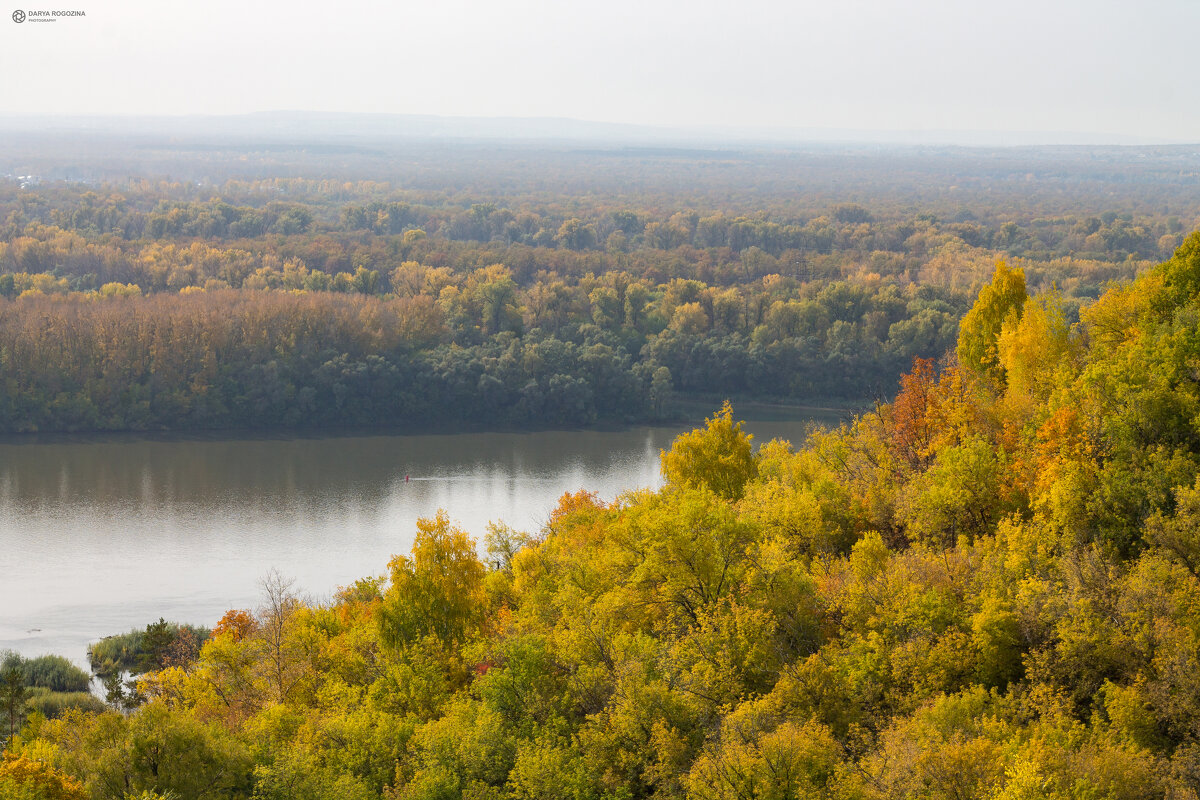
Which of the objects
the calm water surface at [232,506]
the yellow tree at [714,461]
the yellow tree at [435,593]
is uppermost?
the yellow tree at [714,461]

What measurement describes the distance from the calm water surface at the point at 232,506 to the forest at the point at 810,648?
10600 mm

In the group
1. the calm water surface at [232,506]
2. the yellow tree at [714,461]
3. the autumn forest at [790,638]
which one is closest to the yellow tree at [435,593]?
the autumn forest at [790,638]

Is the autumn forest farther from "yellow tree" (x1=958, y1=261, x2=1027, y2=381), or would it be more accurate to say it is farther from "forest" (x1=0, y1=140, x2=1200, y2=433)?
"forest" (x1=0, y1=140, x2=1200, y2=433)

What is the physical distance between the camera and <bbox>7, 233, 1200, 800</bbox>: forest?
59.2 feet

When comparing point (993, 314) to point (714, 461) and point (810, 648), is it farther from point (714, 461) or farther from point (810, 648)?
point (810, 648)

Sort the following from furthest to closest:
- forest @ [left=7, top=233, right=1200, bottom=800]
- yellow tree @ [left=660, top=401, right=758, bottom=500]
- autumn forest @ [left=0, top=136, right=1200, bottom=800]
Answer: yellow tree @ [left=660, top=401, right=758, bottom=500] < autumn forest @ [left=0, top=136, right=1200, bottom=800] < forest @ [left=7, top=233, right=1200, bottom=800]

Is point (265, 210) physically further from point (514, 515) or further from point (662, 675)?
point (662, 675)

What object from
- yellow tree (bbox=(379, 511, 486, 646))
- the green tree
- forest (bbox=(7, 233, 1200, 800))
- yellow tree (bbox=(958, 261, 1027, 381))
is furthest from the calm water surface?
Answer: yellow tree (bbox=(958, 261, 1027, 381))

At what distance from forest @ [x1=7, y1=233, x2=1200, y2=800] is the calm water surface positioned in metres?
10.6

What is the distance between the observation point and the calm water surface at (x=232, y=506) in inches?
1591

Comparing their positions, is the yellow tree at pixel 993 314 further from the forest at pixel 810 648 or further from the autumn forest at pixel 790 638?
the forest at pixel 810 648

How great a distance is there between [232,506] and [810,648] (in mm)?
35157

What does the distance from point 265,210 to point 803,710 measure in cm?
12388

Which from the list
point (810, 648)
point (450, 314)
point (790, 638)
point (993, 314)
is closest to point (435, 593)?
point (790, 638)
